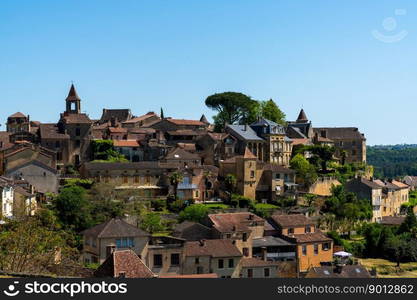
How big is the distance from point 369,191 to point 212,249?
102 feet

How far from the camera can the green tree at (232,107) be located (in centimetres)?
9162

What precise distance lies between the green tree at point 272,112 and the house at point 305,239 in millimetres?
31036

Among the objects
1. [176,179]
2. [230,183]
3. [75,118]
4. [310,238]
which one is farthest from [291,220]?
[75,118]

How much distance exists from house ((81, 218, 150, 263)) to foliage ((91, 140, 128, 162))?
24.8 m

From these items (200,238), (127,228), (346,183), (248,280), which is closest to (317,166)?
(346,183)

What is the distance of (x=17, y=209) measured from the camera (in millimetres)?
50188

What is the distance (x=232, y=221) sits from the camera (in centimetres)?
5634

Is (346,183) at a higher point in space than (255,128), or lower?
lower

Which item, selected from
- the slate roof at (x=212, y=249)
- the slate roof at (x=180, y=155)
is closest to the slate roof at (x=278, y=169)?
the slate roof at (x=180, y=155)

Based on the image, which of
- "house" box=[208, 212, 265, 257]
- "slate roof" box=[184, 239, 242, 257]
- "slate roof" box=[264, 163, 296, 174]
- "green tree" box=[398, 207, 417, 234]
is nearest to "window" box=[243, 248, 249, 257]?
"house" box=[208, 212, 265, 257]

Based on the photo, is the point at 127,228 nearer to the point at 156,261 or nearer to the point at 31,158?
the point at 156,261

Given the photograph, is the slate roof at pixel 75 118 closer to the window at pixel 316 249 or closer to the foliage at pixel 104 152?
the foliage at pixel 104 152

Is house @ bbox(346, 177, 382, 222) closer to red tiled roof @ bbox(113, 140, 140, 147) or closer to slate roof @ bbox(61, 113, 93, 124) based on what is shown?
red tiled roof @ bbox(113, 140, 140, 147)

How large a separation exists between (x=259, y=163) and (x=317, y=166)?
36.0 feet
